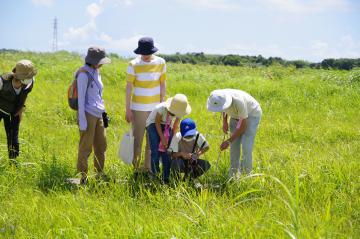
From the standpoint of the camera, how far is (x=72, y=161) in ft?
18.5

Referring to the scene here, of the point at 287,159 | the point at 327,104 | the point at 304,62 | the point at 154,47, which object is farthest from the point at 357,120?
the point at 304,62

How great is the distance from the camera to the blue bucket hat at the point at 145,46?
507cm

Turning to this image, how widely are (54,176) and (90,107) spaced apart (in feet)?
2.85

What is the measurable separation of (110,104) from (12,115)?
515 centimetres

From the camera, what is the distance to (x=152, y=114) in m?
4.91

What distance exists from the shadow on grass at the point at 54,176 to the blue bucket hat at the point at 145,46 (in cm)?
158

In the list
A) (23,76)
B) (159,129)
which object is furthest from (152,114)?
(23,76)

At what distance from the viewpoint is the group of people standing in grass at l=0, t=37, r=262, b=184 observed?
473cm

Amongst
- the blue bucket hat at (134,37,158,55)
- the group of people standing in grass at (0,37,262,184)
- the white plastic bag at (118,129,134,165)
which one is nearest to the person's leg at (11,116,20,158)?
the group of people standing in grass at (0,37,262,184)

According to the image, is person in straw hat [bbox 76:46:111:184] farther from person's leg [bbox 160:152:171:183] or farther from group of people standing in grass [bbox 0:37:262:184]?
person's leg [bbox 160:152:171:183]

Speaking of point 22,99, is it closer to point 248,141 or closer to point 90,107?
point 90,107

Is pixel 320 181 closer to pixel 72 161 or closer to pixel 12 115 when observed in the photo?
pixel 72 161

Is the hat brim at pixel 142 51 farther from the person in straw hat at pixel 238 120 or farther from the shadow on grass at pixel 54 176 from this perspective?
the shadow on grass at pixel 54 176

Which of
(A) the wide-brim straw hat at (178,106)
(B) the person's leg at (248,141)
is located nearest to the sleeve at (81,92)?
(A) the wide-brim straw hat at (178,106)
